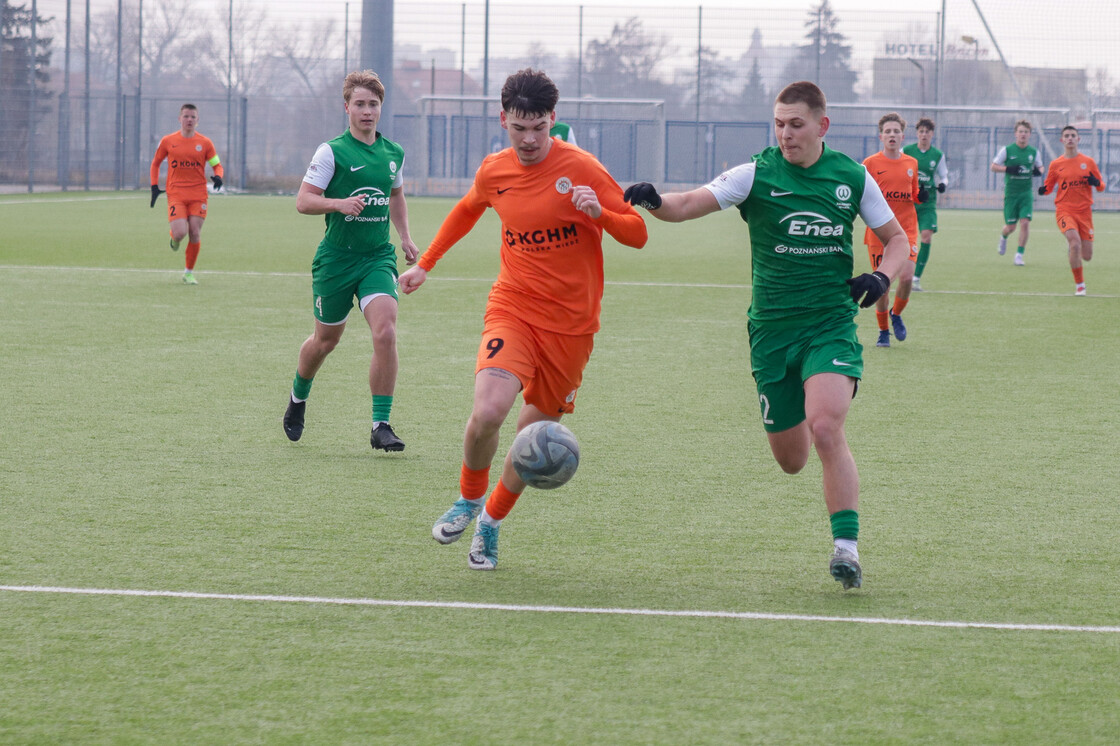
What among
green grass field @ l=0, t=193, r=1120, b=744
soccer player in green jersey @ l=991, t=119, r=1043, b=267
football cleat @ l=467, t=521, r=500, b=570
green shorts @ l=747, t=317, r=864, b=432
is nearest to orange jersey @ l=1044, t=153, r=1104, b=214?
soccer player in green jersey @ l=991, t=119, r=1043, b=267

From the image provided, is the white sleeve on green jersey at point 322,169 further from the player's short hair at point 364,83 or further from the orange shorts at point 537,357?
the orange shorts at point 537,357

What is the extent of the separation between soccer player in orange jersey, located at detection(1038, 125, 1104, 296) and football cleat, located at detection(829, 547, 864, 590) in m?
12.9

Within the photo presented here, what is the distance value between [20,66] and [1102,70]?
3438 cm

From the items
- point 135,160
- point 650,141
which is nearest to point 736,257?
point 650,141

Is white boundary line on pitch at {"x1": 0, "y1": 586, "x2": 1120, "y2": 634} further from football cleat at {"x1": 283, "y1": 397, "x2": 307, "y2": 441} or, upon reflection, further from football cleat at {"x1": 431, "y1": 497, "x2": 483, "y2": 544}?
football cleat at {"x1": 283, "y1": 397, "x2": 307, "y2": 441}

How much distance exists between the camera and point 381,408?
7.56 meters

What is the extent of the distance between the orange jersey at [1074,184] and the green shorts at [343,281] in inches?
469

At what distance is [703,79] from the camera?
150 ft

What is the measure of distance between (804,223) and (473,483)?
166 cm

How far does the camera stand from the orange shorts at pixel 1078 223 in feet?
A: 55.2

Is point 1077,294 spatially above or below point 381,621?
above

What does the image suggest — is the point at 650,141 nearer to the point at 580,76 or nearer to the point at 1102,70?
the point at 580,76

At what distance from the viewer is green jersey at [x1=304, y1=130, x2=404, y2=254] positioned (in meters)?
7.65

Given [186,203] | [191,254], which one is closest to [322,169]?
[191,254]
